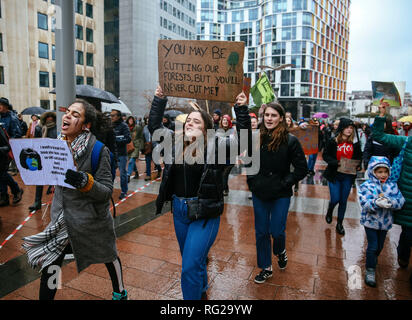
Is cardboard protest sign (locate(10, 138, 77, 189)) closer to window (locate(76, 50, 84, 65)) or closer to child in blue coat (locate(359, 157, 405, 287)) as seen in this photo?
child in blue coat (locate(359, 157, 405, 287))

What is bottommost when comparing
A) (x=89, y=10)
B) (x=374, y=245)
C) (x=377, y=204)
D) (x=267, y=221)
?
(x=374, y=245)

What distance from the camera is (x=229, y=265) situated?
4.21m

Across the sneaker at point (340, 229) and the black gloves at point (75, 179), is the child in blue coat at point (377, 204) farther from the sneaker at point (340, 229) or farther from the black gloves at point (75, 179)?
the black gloves at point (75, 179)

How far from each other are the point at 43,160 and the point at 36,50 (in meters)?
41.5

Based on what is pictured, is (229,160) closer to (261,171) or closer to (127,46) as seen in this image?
(261,171)

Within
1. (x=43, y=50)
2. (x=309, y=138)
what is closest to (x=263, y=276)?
(x=309, y=138)

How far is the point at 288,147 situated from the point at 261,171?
0.42m

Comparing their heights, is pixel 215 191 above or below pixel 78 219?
above

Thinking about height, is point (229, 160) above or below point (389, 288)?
above

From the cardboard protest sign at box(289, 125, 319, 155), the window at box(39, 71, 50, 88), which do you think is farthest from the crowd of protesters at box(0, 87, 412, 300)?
the window at box(39, 71, 50, 88)

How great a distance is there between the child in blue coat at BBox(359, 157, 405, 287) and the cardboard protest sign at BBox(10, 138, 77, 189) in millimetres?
3338

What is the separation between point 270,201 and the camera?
3.70 meters

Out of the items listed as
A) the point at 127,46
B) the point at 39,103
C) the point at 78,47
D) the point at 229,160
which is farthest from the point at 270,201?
the point at 127,46

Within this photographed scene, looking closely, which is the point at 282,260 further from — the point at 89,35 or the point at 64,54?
the point at 89,35
